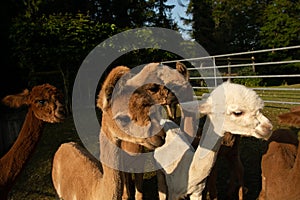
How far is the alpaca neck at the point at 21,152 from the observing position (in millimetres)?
3107

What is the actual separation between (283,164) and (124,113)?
1.93 m

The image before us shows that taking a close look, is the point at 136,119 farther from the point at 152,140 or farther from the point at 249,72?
the point at 249,72

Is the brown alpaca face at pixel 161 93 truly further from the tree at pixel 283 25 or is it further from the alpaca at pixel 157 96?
the tree at pixel 283 25

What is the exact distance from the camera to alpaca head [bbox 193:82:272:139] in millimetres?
2797

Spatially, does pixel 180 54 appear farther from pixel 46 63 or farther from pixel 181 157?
pixel 181 157

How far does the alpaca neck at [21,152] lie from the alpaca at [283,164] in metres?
2.47

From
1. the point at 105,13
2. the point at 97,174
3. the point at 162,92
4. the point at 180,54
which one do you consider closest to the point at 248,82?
the point at 180,54

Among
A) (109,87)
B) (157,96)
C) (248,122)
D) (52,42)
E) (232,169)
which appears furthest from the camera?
(52,42)

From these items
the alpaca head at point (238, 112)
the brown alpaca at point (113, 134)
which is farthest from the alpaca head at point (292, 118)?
the brown alpaca at point (113, 134)

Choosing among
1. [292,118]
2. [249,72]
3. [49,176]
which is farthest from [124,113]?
[249,72]

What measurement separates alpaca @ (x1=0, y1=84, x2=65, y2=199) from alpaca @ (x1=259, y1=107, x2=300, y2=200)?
2.23 metres

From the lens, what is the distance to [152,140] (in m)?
2.81

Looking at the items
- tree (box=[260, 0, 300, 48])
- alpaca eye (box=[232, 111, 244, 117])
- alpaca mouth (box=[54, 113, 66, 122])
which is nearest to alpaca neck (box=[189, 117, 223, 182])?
alpaca eye (box=[232, 111, 244, 117])

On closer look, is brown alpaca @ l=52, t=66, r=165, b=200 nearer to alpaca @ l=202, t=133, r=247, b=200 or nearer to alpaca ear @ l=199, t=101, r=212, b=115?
alpaca ear @ l=199, t=101, r=212, b=115
